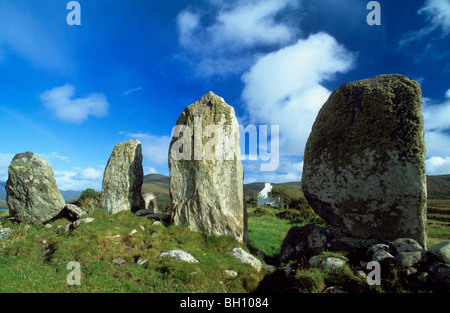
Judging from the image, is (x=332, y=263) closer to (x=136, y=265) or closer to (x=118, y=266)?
(x=136, y=265)

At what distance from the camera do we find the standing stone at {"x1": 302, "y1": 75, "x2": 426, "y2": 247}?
8391 mm

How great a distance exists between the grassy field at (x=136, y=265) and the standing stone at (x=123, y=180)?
2.75 meters

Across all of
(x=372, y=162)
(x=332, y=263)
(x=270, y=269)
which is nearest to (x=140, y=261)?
(x=270, y=269)

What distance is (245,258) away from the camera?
916cm

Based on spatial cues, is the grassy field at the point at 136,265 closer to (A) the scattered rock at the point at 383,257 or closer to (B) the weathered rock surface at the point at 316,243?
(B) the weathered rock surface at the point at 316,243

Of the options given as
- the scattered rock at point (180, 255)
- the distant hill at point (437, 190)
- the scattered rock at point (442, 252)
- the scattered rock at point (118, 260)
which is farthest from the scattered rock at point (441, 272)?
the distant hill at point (437, 190)

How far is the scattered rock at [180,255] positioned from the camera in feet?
28.3

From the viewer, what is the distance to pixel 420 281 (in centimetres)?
587

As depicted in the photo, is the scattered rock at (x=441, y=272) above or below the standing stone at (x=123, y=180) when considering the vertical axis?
below

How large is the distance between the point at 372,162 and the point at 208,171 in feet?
22.3

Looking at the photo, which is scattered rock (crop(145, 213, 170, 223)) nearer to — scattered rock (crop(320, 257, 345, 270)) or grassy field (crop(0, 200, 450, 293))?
grassy field (crop(0, 200, 450, 293))

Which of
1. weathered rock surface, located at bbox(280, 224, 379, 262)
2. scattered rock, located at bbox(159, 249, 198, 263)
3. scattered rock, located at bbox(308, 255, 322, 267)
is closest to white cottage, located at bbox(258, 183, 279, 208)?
weathered rock surface, located at bbox(280, 224, 379, 262)
